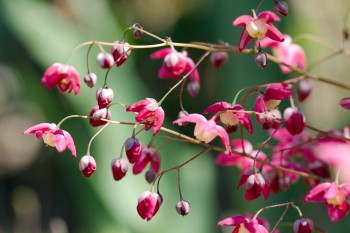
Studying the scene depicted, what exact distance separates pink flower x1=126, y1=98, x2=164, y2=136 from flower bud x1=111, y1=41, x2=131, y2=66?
6 cm

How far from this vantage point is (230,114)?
1.01 metres

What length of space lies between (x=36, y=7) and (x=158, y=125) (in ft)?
5.88

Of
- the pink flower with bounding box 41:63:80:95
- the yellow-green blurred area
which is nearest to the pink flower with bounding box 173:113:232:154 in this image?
the pink flower with bounding box 41:63:80:95

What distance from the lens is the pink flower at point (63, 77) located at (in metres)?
1.15

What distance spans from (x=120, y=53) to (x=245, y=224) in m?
0.28

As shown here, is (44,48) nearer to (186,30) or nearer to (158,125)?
(186,30)

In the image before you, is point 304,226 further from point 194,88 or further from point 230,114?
point 194,88

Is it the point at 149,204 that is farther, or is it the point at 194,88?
the point at 194,88

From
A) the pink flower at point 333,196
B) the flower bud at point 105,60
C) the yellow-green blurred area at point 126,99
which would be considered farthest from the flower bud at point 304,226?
the yellow-green blurred area at point 126,99

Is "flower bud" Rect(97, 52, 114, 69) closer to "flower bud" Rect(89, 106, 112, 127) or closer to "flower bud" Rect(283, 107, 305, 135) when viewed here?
"flower bud" Rect(89, 106, 112, 127)

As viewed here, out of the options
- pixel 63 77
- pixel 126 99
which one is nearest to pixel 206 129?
pixel 63 77

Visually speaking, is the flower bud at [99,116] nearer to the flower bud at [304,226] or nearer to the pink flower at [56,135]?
the pink flower at [56,135]

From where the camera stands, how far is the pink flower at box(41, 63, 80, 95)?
3.77ft

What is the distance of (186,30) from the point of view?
3113 millimetres
